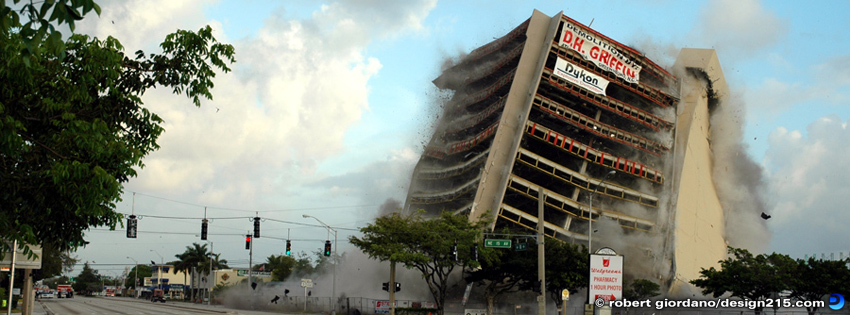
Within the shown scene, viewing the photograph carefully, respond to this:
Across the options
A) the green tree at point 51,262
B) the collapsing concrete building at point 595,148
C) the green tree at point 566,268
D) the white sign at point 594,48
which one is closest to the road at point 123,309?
the green tree at point 51,262

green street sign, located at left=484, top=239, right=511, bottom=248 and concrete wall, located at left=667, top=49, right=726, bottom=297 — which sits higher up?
concrete wall, located at left=667, top=49, right=726, bottom=297

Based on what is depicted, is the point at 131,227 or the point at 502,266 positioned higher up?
the point at 131,227

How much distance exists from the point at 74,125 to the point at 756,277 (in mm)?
57788

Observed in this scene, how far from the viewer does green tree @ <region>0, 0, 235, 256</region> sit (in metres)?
13.7

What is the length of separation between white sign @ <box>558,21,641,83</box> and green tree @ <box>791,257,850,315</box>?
3612 cm

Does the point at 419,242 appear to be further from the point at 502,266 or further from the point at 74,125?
the point at 74,125

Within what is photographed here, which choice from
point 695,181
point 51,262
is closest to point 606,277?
point 695,181

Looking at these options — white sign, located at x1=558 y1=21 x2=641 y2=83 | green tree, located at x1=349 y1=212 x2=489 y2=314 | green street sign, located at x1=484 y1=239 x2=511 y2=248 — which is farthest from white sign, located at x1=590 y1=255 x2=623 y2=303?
white sign, located at x1=558 y1=21 x2=641 y2=83

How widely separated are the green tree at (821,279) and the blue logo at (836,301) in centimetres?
47

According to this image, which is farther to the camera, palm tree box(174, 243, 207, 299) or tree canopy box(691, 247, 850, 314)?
palm tree box(174, 243, 207, 299)

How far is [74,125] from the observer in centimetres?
1484

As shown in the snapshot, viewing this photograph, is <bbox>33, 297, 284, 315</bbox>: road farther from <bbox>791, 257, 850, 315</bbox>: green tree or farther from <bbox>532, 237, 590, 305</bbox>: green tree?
<bbox>791, 257, 850, 315</bbox>: green tree

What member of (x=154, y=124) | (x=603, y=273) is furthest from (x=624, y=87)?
(x=154, y=124)

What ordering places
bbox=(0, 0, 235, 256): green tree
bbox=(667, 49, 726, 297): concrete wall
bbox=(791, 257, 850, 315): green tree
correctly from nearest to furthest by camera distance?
bbox=(0, 0, 235, 256): green tree
bbox=(791, 257, 850, 315): green tree
bbox=(667, 49, 726, 297): concrete wall
